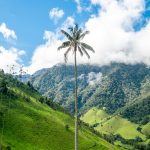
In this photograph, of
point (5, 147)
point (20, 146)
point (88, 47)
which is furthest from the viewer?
point (20, 146)

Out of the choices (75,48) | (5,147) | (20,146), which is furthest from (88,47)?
(20,146)

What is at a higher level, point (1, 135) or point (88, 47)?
point (88, 47)

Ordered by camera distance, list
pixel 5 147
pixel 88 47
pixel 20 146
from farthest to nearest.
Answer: pixel 20 146 < pixel 5 147 < pixel 88 47

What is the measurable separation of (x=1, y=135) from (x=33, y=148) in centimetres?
1735

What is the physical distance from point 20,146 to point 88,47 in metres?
135

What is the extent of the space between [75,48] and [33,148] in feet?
459

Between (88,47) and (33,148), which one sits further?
(33,148)

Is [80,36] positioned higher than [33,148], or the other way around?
[80,36]

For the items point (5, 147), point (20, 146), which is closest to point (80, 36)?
point (5, 147)

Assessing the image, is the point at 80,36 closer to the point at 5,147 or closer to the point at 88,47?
the point at 88,47

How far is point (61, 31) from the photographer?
67938mm

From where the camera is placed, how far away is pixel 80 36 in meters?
68.1

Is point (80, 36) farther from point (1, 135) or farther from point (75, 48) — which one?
point (1, 135)

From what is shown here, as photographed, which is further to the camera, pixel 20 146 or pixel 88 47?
pixel 20 146
